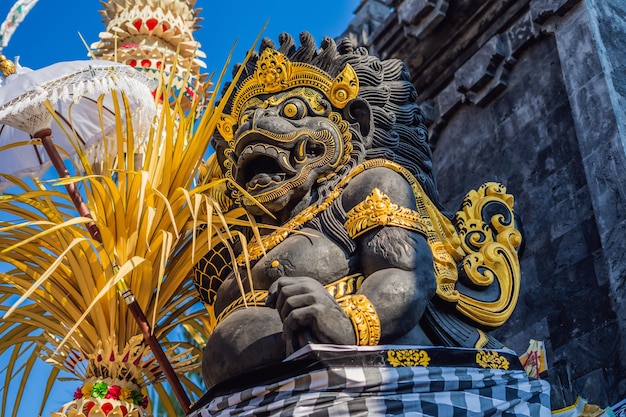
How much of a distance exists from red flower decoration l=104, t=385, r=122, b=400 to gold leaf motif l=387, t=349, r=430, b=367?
1703mm

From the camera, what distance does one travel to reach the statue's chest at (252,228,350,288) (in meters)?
4.61

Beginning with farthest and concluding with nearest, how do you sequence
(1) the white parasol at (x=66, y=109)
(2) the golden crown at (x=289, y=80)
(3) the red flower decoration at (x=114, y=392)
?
(1) the white parasol at (x=66, y=109) → (2) the golden crown at (x=289, y=80) → (3) the red flower decoration at (x=114, y=392)

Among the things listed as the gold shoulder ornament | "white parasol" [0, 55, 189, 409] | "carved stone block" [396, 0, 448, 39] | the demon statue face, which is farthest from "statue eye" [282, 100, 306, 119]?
"carved stone block" [396, 0, 448, 39]

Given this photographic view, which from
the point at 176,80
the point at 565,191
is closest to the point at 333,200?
the point at 565,191

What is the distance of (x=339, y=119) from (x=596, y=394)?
247cm

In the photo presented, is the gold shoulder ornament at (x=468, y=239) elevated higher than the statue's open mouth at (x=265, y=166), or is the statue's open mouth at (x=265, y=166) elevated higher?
the statue's open mouth at (x=265, y=166)

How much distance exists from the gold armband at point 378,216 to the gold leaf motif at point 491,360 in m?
0.65

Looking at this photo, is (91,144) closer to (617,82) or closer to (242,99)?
(242,99)

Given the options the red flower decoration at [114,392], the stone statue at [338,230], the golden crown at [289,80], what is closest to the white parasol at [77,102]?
the red flower decoration at [114,392]

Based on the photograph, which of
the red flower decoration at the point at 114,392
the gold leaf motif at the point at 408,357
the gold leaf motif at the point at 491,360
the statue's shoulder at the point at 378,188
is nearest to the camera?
the gold leaf motif at the point at 408,357

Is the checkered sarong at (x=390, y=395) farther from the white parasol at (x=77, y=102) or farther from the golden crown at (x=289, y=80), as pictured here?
the golden crown at (x=289, y=80)

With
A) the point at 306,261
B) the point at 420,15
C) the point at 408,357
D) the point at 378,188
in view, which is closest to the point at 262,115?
the point at 378,188

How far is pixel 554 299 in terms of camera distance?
6.57 meters

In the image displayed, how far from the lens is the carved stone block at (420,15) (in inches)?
336
